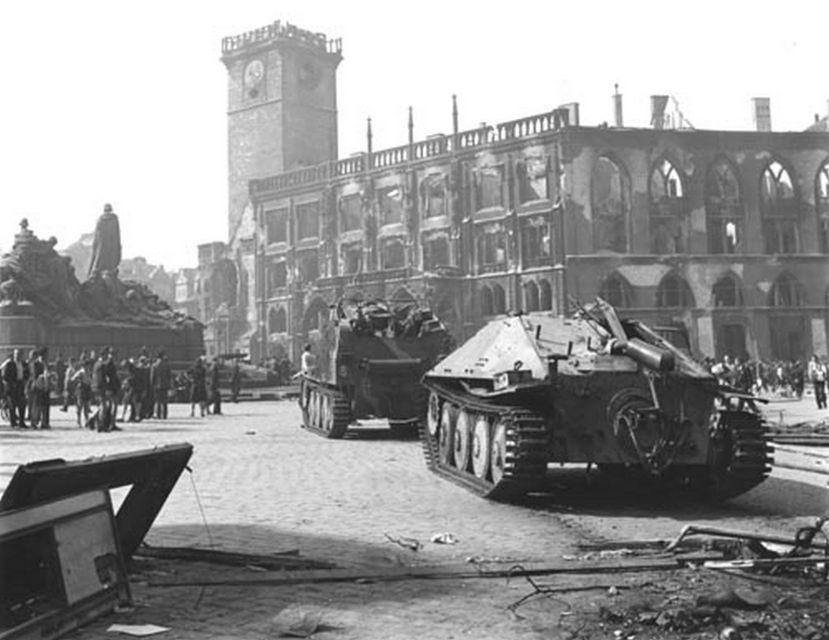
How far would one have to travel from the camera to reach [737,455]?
9086mm

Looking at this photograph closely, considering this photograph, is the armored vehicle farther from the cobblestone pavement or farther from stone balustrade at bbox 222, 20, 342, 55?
stone balustrade at bbox 222, 20, 342, 55

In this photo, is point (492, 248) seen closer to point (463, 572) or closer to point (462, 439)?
point (462, 439)

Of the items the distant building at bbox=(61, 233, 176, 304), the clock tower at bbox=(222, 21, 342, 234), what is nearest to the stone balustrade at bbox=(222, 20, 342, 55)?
the clock tower at bbox=(222, 21, 342, 234)

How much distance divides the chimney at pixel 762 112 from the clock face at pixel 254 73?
36.9 meters

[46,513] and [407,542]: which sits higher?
[46,513]

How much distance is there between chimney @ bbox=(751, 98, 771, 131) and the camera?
190 feet

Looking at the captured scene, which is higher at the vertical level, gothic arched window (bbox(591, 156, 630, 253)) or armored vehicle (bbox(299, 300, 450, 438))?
gothic arched window (bbox(591, 156, 630, 253))

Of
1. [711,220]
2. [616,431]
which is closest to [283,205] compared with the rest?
[711,220]

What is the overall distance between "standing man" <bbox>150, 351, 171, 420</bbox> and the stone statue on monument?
11552 millimetres

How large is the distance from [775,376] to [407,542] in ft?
135

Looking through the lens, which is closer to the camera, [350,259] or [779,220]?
[779,220]

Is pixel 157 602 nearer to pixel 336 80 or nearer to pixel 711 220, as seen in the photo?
pixel 711 220

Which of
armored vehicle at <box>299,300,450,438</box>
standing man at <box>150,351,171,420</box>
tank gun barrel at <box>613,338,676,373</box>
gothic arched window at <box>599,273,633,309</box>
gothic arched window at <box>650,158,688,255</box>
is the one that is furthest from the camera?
gothic arched window at <box>650,158,688,255</box>

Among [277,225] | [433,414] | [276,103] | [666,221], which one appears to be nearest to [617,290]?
[666,221]
